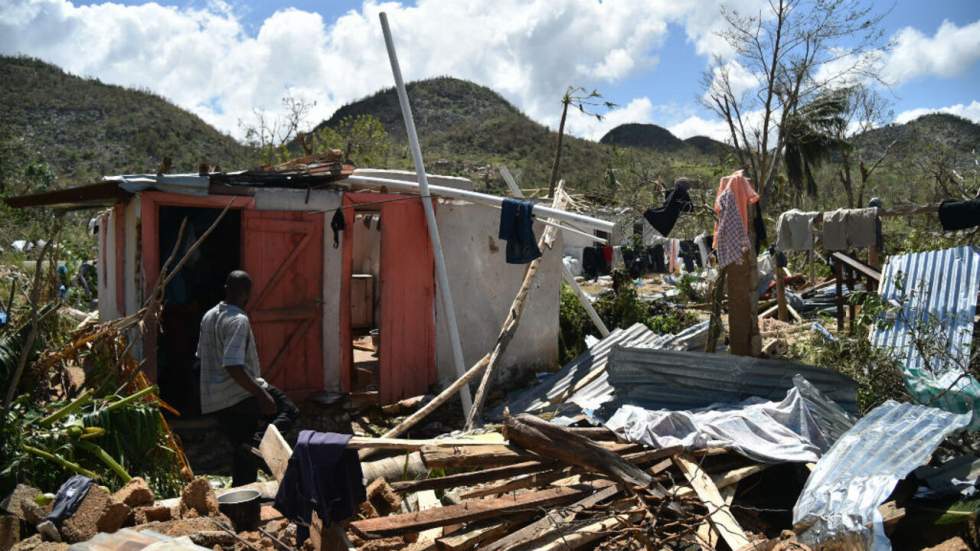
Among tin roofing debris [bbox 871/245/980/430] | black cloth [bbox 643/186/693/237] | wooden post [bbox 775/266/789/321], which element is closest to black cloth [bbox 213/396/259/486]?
black cloth [bbox 643/186/693/237]

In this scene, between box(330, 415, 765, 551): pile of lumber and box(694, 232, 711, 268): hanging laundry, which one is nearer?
box(330, 415, 765, 551): pile of lumber

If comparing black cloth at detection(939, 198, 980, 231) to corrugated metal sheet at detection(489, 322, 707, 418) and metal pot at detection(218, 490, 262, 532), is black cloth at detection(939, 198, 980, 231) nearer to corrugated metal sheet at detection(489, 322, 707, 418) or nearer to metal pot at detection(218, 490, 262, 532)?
corrugated metal sheet at detection(489, 322, 707, 418)

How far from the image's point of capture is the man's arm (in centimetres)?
509

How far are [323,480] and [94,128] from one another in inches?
1496

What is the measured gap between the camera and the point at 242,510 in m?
4.35

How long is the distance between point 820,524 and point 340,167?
5.73m

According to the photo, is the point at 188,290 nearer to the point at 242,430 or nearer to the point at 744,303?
the point at 242,430

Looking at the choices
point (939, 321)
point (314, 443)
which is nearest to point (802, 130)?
point (939, 321)

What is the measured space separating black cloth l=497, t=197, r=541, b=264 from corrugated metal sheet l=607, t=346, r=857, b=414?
1.76 m

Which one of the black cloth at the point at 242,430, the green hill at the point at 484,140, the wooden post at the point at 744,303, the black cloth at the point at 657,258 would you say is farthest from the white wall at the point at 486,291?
the green hill at the point at 484,140

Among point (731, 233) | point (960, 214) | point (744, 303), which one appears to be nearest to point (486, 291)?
point (744, 303)

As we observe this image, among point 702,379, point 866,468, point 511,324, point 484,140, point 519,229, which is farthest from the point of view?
point 484,140

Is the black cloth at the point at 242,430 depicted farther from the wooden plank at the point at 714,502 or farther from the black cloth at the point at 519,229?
the black cloth at the point at 519,229

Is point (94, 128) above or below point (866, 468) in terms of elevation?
above
